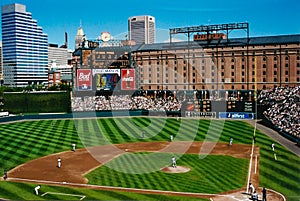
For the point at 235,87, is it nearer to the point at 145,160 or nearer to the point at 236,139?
the point at 236,139

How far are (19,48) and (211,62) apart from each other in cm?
13011

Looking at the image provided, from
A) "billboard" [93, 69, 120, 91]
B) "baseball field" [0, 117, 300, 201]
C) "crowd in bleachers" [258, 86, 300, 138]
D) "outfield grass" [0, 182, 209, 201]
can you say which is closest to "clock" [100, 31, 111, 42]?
"billboard" [93, 69, 120, 91]

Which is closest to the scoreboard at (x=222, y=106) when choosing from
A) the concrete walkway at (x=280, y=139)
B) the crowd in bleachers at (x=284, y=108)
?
the crowd in bleachers at (x=284, y=108)

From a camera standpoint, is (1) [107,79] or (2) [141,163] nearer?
(2) [141,163]

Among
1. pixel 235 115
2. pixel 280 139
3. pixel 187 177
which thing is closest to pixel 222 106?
pixel 235 115

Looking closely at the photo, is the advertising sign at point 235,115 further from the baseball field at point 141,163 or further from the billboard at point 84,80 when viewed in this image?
the billboard at point 84,80

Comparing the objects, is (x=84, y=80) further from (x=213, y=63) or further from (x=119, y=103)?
(x=213, y=63)

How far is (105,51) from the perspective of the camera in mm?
75500

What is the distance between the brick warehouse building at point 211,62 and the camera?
226 ft

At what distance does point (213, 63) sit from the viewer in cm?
7456

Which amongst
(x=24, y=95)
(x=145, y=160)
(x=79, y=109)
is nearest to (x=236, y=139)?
(x=145, y=160)

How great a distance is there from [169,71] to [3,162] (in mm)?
53191

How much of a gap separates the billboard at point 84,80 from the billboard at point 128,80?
598cm

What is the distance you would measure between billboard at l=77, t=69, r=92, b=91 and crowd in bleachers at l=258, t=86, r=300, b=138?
94.8 ft
